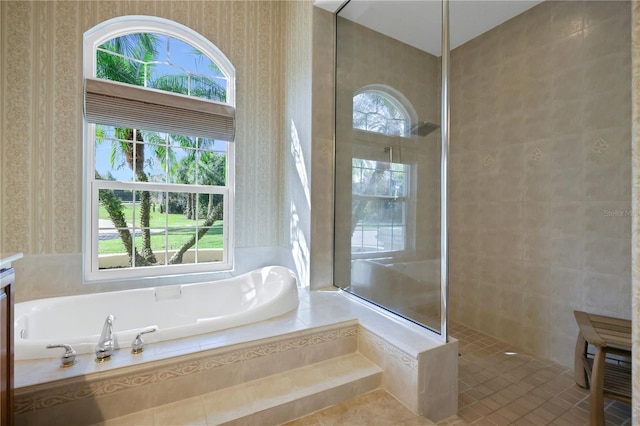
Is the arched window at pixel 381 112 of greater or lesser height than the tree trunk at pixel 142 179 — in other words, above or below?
above

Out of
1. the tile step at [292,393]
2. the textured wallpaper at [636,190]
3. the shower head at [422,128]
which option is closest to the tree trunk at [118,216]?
the tile step at [292,393]

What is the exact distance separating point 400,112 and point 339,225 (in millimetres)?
1085

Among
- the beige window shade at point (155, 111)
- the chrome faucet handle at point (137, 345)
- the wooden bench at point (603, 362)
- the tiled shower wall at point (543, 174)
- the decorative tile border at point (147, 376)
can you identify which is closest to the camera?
the decorative tile border at point (147, 376)

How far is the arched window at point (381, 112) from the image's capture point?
232 centimetres

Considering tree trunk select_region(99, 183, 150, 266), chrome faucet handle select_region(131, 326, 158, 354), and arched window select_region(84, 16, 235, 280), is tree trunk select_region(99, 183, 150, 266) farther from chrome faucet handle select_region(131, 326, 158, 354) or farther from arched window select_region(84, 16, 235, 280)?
chrome faucet handle select_region(131, 326, 158, 354)

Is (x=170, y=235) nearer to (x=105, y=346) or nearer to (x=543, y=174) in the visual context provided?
(x=105, y=346)

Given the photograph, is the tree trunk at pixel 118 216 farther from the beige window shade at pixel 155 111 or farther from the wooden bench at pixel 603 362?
the wooden bench at pixel 603 362

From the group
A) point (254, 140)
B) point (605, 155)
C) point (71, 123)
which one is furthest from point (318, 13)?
point (605, 155)

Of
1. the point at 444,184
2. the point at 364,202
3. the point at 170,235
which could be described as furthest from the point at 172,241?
the point at 444,184

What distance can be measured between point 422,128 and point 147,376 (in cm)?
230

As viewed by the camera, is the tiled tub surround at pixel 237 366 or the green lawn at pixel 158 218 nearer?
the tiled tub surround at pixel 237 366

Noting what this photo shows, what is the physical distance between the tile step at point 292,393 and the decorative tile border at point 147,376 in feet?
0.43

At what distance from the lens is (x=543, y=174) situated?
229 cm

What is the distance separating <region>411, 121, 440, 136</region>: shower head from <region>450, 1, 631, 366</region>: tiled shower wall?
0.96m
